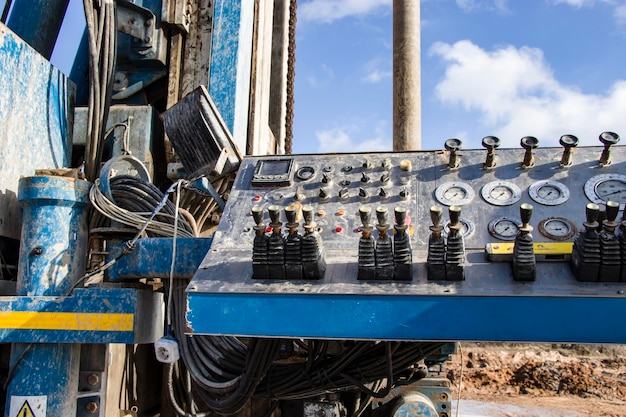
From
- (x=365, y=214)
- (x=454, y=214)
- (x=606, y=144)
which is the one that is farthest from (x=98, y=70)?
(x=606, y=144)

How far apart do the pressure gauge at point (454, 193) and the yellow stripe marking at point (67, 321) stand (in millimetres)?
1233

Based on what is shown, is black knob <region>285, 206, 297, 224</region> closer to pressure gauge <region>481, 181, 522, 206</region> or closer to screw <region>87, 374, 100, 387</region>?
pressure gauge <region>481, 181, 522, 206</region>

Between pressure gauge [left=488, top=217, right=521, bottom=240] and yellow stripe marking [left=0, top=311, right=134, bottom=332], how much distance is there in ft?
4.45

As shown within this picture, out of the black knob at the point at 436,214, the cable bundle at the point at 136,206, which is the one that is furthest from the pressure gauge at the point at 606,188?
the cable bundle at the point at 136,206

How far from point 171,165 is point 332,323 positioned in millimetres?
1645

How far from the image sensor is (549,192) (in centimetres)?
199

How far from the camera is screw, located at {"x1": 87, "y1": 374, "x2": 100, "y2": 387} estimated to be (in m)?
2.29

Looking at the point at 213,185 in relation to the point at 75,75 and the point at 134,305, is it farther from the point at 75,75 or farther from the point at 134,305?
the point at 75,75

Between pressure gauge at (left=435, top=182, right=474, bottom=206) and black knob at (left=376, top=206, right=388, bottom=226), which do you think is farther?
pressure gauge at (left=435, top=182, right=474, bottom=206)

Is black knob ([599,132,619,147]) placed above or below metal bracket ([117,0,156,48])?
below

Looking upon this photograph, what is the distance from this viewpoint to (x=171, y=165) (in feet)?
9.95

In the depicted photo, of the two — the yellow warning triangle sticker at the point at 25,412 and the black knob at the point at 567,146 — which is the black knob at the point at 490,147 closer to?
the black knob at the point at 567,146

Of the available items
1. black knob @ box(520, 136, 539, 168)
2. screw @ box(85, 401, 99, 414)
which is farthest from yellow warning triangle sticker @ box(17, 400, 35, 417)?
black knob @ box(520, 136, 539, 168)

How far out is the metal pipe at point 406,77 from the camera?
800 cm
